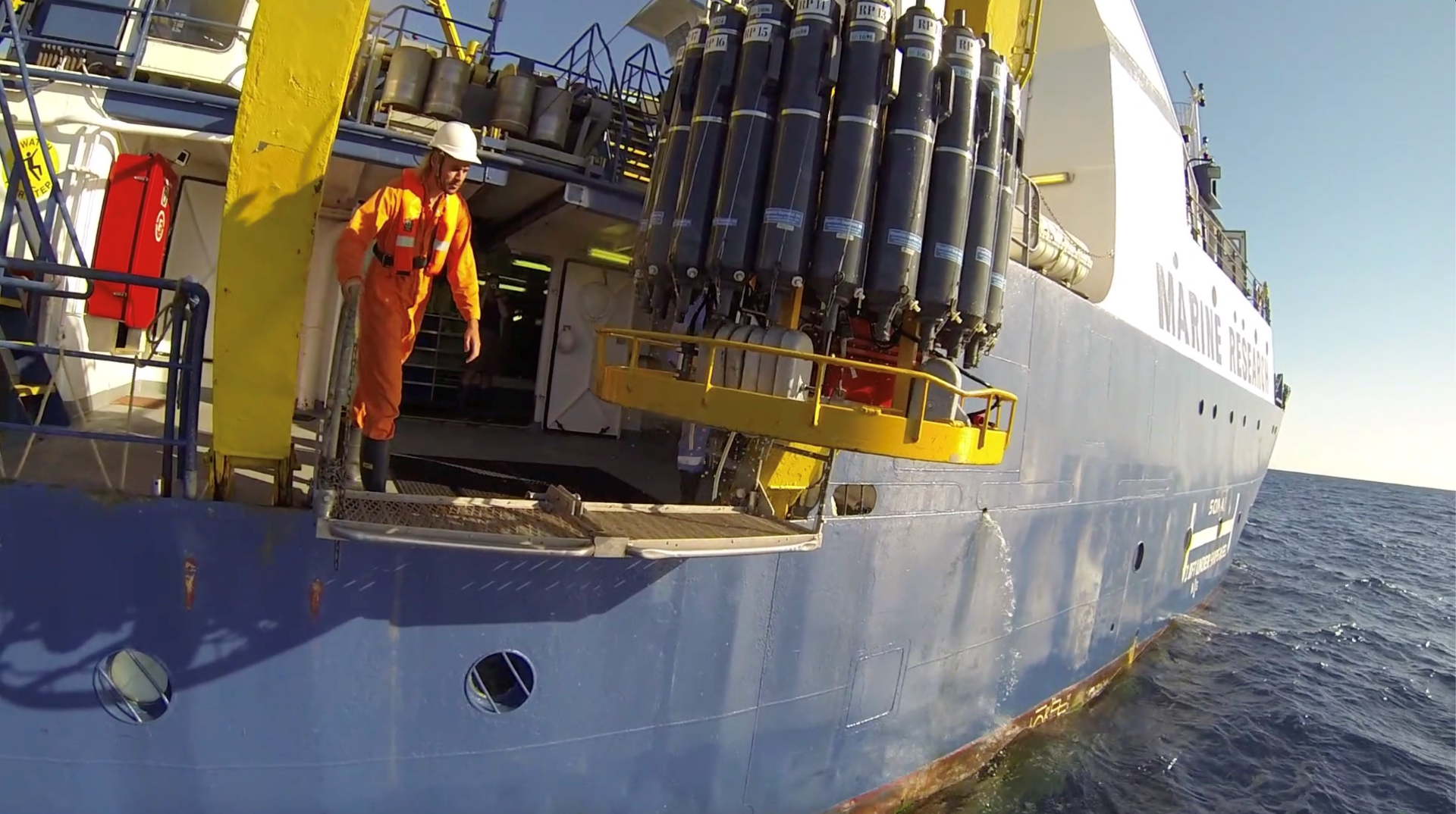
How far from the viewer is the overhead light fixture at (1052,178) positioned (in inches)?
355

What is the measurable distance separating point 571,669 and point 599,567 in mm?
547

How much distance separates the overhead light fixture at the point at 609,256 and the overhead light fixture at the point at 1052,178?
15.9 ft

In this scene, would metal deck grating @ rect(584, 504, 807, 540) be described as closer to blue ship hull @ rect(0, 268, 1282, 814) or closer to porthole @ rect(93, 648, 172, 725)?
blue ship hull @ rect(0, 268, 1282, 814)

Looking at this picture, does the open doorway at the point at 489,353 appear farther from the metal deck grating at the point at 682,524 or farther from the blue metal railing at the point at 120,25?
the metal deck grating at the point at 682,524

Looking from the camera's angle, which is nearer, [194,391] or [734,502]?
A: [194,391]

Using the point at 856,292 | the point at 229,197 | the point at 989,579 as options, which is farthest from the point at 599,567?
the point at 989,579

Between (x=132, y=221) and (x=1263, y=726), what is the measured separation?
12.3 metres

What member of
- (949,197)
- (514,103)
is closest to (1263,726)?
(949,197)

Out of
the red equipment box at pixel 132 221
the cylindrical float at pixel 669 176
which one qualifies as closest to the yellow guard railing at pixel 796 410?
the cylindrical float at pixel 669 176

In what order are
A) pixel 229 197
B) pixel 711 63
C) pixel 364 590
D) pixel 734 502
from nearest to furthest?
pixel 229 197 < pixel 364 590 < pixel 711 63 < pixel 734 502

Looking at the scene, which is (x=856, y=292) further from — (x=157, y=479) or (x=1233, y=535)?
(x=1233, y=535)

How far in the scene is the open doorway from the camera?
26.0 ft

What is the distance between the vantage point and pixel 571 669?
4.03 meters

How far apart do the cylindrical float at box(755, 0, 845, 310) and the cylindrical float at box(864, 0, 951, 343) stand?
13.7 inches
